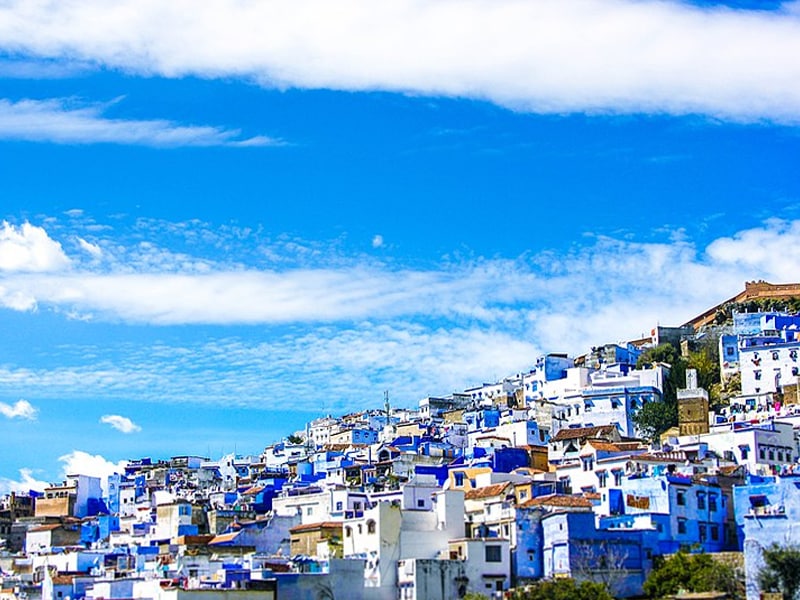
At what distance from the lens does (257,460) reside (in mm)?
80750

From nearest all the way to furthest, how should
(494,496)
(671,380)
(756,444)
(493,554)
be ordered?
(493,554) < (494,496) < (756,444) < (671,380)

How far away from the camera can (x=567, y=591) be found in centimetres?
3825

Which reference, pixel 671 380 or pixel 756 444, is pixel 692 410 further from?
pixel 756 444

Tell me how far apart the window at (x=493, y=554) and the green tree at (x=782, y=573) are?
831 cm

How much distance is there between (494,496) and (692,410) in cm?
2005

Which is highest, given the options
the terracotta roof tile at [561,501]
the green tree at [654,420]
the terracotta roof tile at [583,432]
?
the green tree at [654,420]

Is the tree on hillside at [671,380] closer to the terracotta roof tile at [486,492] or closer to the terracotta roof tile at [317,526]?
the terracotta roof tile at [486,492]

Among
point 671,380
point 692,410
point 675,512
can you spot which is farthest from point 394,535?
point 671,380

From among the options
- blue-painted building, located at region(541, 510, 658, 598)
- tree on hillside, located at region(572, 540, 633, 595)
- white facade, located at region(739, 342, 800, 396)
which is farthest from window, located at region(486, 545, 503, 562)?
white facade, located at region(739, 342, 800, 396)

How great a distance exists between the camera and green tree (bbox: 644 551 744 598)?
3941 centimetres

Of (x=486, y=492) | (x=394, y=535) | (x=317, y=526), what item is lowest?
(x=394, y=535)

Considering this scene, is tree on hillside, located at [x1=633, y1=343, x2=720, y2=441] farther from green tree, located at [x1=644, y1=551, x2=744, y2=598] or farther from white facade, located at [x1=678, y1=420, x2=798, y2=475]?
green tree, located at [x1=644, y1=551, x2=744, y2=598]

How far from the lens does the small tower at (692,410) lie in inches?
2499

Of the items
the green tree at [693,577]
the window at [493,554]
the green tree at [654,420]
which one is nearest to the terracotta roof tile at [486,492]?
the window at [493,554]
